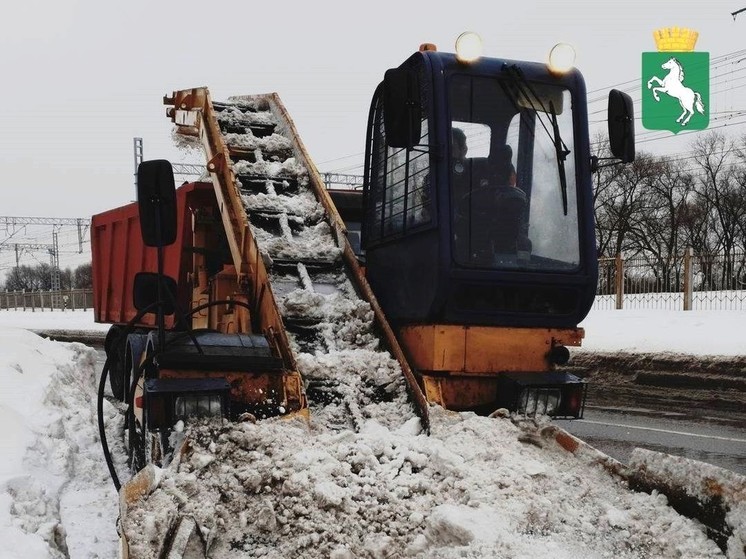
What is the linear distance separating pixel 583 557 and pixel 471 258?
1941 mm

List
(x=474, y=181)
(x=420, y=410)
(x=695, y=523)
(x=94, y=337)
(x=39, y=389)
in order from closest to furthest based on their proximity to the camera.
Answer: (x=695, y=523) → (x=420, y=410) → (x=474, y=181) → (x=39, y=389) → (x=94, y=337)

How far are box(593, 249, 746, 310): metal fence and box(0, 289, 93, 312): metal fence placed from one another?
105ft

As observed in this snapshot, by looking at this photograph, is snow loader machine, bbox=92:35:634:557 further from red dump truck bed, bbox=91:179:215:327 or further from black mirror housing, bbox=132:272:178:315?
red dump truck bed, bbox=91:179:215:327

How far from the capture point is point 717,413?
33.6 ft

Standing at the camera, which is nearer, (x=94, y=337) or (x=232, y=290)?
(x=232, y=290)

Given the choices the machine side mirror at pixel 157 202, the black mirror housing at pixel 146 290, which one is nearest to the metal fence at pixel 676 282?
the black mirror housing at pixel 146 290

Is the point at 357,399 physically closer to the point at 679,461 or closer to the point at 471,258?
the point at 471,258

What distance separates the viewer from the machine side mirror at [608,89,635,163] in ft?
15.1

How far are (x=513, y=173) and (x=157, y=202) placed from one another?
213 centimetres

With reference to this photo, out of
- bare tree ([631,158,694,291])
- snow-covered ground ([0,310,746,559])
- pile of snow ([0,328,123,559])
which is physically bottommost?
pile of snow ([0,328,123,559])

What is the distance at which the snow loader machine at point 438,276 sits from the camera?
4.12m

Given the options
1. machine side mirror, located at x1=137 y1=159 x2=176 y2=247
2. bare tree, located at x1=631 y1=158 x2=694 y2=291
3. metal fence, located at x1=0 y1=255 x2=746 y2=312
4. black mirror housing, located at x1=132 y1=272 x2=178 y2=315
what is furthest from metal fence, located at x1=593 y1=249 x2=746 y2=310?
bare tree, located at x1=631 y1=158 x2=694 y2=291

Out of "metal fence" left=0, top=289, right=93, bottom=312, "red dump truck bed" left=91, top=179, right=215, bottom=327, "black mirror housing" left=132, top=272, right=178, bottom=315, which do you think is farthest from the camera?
"metal fence" left=0, top=289, right=93, bottom=312

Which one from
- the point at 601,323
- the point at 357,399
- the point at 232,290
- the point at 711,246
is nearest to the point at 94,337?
the point at 601,323
